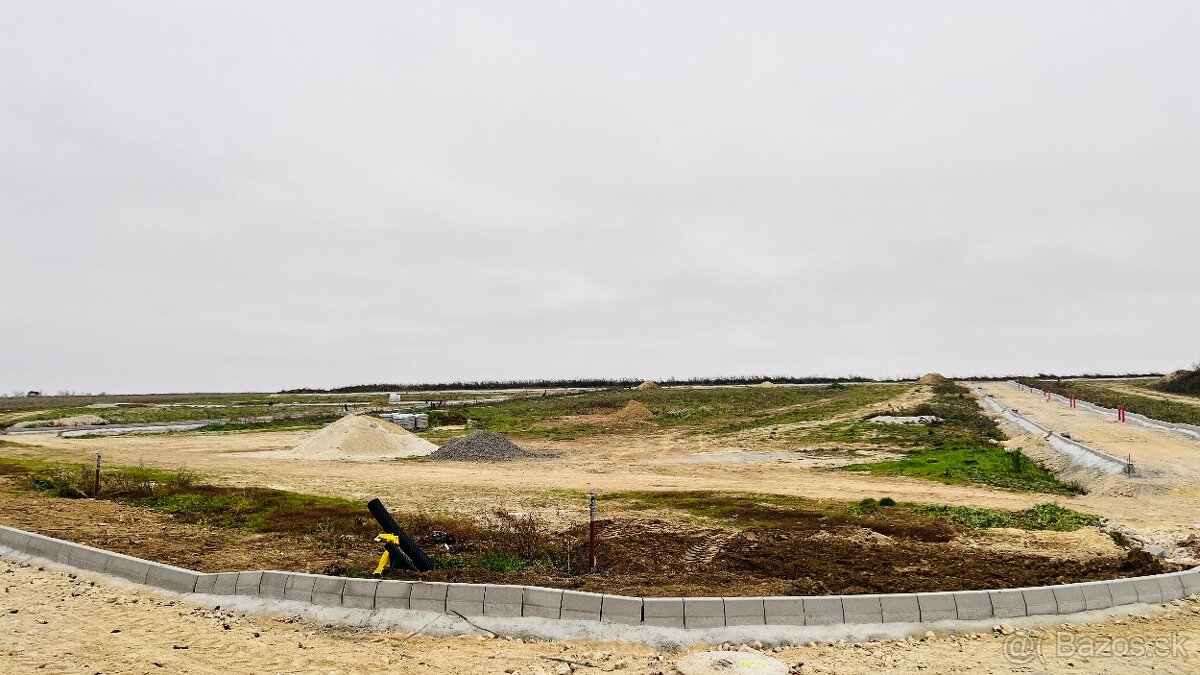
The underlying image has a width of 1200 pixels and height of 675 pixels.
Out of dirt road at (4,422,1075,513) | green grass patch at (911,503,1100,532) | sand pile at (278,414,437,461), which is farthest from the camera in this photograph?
sand pile at (278,414,437,461)

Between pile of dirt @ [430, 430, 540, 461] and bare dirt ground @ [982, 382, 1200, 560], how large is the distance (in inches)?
844

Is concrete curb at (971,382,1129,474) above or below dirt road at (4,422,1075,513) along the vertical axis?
above

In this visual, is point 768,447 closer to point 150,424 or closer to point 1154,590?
→ point 1154,590

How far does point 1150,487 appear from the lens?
17.1 m

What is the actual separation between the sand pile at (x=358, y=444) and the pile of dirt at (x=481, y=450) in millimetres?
2945

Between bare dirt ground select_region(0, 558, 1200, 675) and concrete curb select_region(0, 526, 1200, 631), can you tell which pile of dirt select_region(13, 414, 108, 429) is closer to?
bare dirt ground select_region(0, 558, 1200, 675)

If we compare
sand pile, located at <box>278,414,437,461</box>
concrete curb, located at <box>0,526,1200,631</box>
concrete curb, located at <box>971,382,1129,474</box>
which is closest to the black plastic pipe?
concrete curb, located at <box>0,526,1200,631</box>

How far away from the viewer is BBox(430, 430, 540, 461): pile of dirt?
3088 centimetres

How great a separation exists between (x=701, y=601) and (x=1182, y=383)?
7850 centimetres

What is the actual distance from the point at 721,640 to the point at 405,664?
3.39m

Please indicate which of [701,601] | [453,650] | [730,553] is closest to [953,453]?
[730,553]

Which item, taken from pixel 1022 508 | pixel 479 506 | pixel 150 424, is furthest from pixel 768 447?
pixel 150 424

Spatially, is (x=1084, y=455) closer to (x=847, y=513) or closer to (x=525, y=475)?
(x=847, y=513)

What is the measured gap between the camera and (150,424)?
53.2 metres
